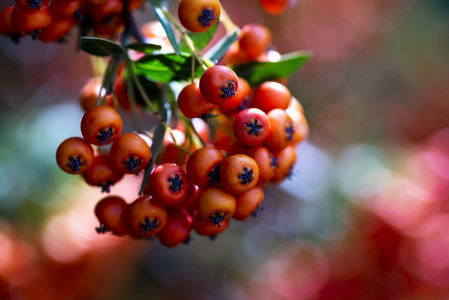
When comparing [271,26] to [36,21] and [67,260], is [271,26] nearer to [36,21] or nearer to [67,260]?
[67,260]

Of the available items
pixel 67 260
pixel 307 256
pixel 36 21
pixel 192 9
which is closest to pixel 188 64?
pixel 192 9

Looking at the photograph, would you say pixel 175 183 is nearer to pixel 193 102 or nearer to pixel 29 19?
pixel 193 102

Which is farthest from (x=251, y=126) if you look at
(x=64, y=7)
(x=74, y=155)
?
(x=64, y=7)

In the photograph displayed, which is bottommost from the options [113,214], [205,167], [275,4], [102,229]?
[102,229]

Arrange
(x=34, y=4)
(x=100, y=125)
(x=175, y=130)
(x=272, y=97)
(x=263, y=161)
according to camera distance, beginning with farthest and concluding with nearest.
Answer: (x=175, y=130) < (x=272, y=97) < (x=263, y=161) < (x=100, y=125) < (x=34, y=4)

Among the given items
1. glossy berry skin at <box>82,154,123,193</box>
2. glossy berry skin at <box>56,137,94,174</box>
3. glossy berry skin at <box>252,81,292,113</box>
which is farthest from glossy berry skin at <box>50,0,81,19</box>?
glossy berry skin at <box>252,81,292,113</box>

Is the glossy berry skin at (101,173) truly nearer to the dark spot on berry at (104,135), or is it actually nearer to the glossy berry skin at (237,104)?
the dark spot on berry at (104,135)

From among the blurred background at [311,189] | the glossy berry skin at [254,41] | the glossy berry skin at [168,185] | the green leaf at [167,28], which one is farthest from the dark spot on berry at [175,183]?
the blurred background at [311,189]
